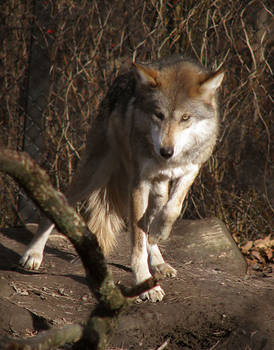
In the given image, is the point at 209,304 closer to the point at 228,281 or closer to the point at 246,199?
the point at 228,281

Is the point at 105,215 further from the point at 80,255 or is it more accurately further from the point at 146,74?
the point at 80,255

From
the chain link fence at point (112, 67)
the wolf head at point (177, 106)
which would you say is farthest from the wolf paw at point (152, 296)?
the chain link fence at point (112, 67)

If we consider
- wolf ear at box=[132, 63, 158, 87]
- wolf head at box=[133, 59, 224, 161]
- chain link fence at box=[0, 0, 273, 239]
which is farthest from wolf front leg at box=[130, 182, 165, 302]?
chain link fence at box=[0, 0, 273, 239]

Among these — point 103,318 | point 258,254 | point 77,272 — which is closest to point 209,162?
point 258,254

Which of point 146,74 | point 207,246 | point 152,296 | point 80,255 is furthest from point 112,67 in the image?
point 80,255

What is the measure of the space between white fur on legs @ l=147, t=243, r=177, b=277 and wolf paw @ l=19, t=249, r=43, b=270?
3.10 ft

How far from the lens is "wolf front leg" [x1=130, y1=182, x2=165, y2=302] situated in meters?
3.62

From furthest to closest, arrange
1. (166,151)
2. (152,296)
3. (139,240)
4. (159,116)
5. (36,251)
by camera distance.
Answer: (36,251), (139,240), (159,116), (152,296), (166,151)

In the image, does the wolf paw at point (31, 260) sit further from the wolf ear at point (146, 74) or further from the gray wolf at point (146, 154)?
the wolf ear at point (146, 74)

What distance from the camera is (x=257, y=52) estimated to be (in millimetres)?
5297

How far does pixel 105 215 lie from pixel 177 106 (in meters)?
Result: 1.32

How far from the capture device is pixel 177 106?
3.64 m

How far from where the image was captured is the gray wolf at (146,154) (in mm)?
3664

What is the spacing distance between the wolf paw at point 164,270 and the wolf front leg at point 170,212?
0.23m
